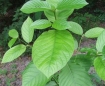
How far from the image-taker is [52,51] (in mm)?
640

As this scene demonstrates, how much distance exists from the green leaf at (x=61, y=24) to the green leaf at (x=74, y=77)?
0.53 feet

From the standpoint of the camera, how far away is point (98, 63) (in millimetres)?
701

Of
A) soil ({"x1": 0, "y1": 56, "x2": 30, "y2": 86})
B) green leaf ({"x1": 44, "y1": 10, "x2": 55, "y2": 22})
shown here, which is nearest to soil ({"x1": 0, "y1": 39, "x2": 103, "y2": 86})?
soil ({"x1": 0, "y1": 56, "x2": 30, "y2": 86})

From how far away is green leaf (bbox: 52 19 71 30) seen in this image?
650 mm

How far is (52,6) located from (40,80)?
248 millimetres

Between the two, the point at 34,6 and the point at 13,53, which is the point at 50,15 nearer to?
the point at 34,6

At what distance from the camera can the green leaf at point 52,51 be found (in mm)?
595

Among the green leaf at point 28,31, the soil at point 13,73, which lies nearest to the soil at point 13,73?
the soil at point 13,73

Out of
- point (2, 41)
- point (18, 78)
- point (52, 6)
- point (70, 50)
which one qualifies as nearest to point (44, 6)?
point (52, 6)

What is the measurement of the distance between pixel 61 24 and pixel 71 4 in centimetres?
7

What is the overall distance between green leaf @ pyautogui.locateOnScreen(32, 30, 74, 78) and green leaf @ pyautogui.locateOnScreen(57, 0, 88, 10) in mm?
76

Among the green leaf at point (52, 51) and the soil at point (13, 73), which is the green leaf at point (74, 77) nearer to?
the green leaf at point (52, 51)

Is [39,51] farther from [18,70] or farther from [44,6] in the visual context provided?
[18,70]

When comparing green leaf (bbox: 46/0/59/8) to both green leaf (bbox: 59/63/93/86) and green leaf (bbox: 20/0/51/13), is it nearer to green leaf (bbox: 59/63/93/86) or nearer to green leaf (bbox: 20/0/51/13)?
green leaf (bbox: 20/0/51/13)
